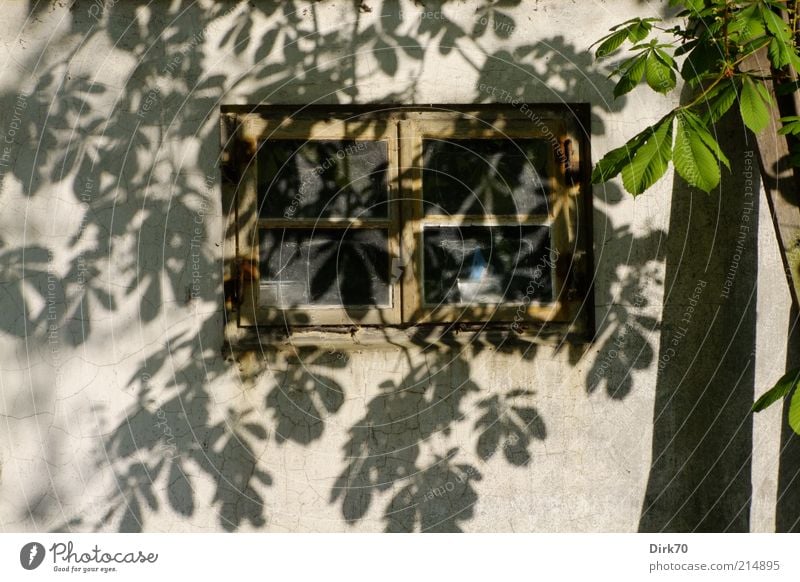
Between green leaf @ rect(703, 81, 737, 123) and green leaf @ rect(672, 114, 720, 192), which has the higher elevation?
green leaf @ rect(703, 81, 737, 123)

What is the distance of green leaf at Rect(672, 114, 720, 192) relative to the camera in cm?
265

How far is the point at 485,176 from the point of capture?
12.4 feet

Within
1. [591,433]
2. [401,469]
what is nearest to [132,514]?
[401,469]

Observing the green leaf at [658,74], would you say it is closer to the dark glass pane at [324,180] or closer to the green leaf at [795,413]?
the green leaf at [795,413]

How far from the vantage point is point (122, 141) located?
3.64 m

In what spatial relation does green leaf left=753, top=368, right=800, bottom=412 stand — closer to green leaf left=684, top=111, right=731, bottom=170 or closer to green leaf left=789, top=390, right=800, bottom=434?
green leaf left=789, top=390, right=800, bottom=434

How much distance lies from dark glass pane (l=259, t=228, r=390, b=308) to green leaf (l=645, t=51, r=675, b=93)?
4.46ft

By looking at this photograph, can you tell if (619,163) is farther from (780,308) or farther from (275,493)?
(275,493)

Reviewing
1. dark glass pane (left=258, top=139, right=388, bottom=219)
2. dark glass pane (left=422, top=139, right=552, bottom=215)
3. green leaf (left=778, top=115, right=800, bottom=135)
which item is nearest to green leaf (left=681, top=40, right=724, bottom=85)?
green leaf (left=778, top=115, right=800, bottom=135)

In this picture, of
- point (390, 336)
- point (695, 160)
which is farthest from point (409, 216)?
point (695, 160)

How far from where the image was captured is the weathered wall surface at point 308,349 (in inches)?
143

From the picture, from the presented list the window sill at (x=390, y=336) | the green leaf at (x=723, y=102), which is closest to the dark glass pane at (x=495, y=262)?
the window sill at (x=390, y=336)

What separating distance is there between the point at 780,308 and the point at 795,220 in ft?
1.84

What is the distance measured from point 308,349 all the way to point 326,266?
382 mm
